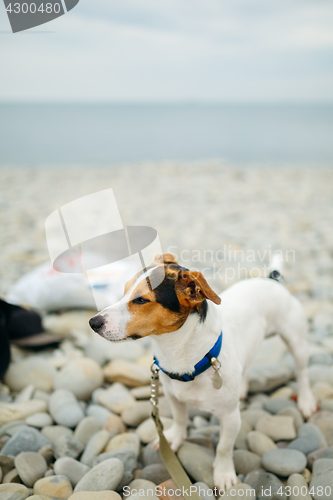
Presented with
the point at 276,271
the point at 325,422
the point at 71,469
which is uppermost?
the point at 276,271

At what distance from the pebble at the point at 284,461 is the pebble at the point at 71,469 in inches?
44.8

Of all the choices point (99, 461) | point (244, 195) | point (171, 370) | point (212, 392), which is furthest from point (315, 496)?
point (244, 195)

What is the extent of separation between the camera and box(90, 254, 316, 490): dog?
1.81 meters

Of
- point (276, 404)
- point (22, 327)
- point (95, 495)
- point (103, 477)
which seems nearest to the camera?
point (95, 495)

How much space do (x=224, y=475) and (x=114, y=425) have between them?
87 centimetres

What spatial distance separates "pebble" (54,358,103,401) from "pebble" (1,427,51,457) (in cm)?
50

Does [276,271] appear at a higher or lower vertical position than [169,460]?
higher

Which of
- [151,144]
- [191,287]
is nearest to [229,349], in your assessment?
[191,287]

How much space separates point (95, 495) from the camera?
210cm

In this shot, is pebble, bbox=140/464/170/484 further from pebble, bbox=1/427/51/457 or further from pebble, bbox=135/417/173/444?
pebble, bbox=1/427/51/457

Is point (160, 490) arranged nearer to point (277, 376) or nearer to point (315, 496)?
point (315, 496)

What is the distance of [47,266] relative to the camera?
4.45 metres

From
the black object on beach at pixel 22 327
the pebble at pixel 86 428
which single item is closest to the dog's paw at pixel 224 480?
the pebble at pixel 86 428

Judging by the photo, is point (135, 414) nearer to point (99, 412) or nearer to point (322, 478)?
point (99, 412)
